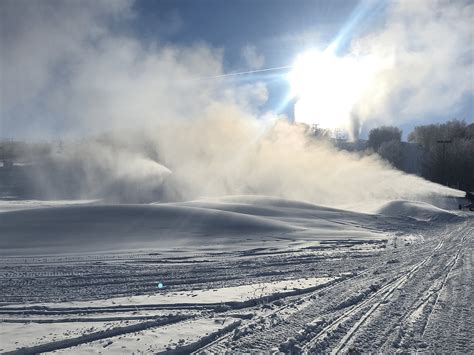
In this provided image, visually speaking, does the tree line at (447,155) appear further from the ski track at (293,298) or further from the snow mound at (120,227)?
the ski track at (293,298)

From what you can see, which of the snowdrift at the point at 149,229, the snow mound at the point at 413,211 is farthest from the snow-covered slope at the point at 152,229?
the snow mound at the point at 413,211

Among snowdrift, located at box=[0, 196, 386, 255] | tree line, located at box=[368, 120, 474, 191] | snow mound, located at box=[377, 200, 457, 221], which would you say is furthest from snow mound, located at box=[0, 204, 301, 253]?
tree line, located at box=[368, 120, 474, 191]

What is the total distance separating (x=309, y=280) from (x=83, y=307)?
429 cm

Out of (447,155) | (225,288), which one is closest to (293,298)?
(225,288)

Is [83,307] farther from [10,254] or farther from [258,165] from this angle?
[258,165]

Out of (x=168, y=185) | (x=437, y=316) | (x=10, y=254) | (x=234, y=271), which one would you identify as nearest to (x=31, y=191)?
(x=168, y=185)

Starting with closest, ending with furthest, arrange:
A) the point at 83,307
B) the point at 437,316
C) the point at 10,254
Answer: the point at 437,316, the point at 83,307, the point at 10,254

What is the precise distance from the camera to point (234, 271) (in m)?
9.59

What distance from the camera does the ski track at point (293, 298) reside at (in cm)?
511

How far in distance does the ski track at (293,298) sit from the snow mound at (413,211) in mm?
13523

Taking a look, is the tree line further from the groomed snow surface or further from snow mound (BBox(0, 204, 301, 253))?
snow mound (BBox(0, 204, 301, 253))

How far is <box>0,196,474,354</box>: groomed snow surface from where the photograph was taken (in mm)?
5203

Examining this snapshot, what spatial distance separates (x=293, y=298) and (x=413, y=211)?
22466 millimetres

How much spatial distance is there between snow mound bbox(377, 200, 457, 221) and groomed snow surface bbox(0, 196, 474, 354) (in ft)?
28.0
